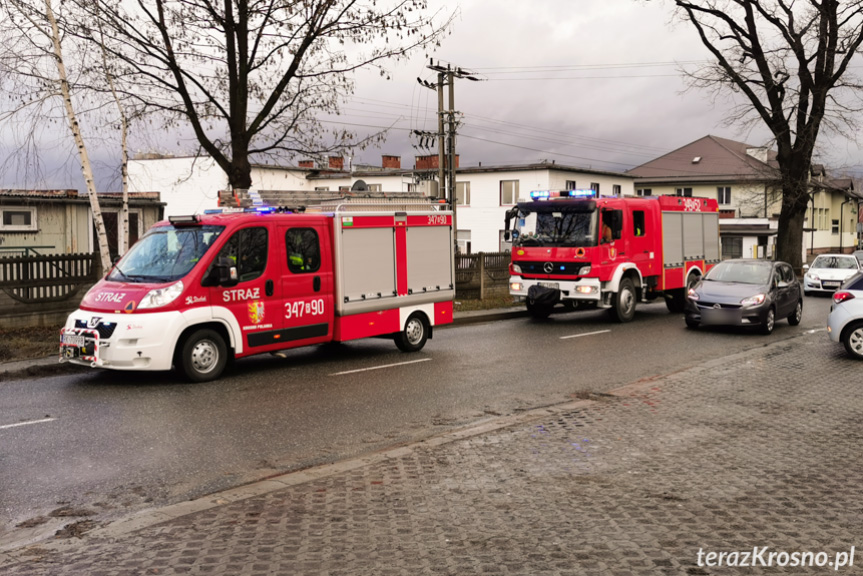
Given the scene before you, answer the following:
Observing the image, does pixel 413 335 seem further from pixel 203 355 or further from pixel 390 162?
pixel 390 162

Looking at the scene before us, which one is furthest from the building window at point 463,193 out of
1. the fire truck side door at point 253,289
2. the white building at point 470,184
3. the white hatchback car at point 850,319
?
the fire truck side door at point 253,289

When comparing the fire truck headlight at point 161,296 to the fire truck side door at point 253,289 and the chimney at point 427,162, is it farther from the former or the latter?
the chimney at point 427,162

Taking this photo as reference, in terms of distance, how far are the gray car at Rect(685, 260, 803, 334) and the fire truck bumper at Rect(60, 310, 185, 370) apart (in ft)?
37.0

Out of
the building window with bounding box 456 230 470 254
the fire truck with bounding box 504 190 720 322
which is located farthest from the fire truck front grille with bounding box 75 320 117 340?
the building window with bounding box 456 230 470 254

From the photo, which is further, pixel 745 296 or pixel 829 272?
pixel 829 272

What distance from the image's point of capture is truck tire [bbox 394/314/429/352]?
46.0 feet

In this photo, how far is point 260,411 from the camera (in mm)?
9164

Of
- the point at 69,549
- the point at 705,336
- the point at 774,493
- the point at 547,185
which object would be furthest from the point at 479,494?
the point at 547,185

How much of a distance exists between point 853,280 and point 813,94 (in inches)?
997

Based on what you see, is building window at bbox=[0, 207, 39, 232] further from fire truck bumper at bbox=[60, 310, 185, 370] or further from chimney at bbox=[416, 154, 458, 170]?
chimney at bbox=[416, 154, 458, 170]

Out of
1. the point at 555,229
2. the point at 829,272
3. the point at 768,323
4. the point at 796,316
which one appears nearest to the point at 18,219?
the point at 555,229

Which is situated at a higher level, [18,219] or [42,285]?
[18,219]

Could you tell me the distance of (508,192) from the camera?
52.1 metres

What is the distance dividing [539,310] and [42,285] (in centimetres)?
1112
